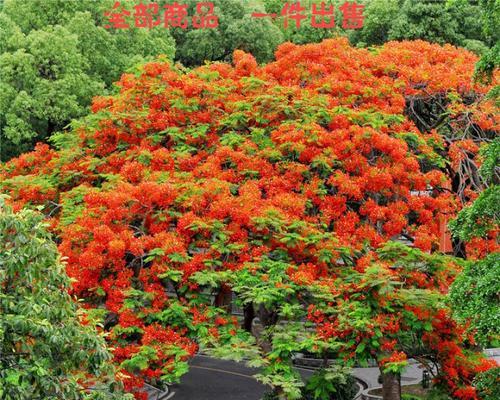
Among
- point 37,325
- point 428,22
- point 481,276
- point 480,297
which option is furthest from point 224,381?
point 428,22

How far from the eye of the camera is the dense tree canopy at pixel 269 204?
43.7 feet

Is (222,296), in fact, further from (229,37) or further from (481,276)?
(229,37)

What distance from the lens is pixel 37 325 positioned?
308 inches

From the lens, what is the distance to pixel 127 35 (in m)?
31.2

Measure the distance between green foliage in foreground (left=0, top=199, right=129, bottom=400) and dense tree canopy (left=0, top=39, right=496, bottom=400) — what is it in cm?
424

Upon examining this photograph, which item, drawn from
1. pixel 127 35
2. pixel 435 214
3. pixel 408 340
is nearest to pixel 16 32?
pixel 127 35

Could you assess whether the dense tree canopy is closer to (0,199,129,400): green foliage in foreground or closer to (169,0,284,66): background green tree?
(0,199,129,400): green foliage in foreground

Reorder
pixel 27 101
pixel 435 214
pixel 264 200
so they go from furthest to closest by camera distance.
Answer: pixel 27 101 → pixel 435 214 → pixel 264 200

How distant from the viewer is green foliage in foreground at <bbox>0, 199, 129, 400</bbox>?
308 inches

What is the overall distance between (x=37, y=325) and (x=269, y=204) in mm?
7460

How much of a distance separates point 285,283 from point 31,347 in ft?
20.5

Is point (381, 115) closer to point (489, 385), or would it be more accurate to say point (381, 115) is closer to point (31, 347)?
point (489, 385)

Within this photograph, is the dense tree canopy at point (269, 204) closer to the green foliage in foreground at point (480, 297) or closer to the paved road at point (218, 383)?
the green foliage in foreground at point (480, 297)

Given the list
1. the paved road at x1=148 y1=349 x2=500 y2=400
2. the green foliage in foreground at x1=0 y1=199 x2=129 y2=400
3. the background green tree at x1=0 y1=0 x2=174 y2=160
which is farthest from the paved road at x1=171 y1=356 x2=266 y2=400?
the green foliage in foreground at x1=0 y1=199 x2=129 y2=400
